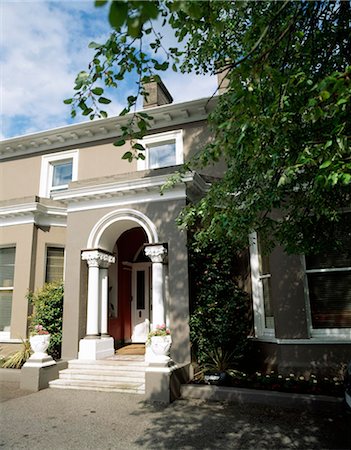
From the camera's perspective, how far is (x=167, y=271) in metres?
9.05

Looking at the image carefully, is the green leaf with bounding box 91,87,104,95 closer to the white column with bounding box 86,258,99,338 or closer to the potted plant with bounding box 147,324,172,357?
the potted plant with bounding box 147,324,172,357

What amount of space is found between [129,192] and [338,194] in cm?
523

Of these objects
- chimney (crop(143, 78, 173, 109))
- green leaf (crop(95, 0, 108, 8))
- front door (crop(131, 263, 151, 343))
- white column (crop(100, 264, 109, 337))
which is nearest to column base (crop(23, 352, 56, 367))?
white column (crop(100, 264, 109, 337))

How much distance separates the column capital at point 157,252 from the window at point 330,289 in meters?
3.35

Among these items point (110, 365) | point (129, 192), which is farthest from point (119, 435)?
point (129, 192)

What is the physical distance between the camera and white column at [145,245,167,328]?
8.22 metres

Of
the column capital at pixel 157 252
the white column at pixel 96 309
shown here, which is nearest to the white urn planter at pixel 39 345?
the white column at pixel 96 309

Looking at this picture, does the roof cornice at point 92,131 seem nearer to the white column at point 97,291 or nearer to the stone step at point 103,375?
the white column at point 97,291

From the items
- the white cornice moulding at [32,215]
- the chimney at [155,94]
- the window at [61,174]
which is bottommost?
the white cornice moulding at [32,215]

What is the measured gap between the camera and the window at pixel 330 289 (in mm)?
7523

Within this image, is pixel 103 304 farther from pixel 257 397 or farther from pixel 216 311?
pixel 257 397

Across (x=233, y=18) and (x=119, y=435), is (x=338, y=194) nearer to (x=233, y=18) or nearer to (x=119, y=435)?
(x=233, y=18)

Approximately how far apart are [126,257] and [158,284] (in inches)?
149

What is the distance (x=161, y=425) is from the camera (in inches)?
210
